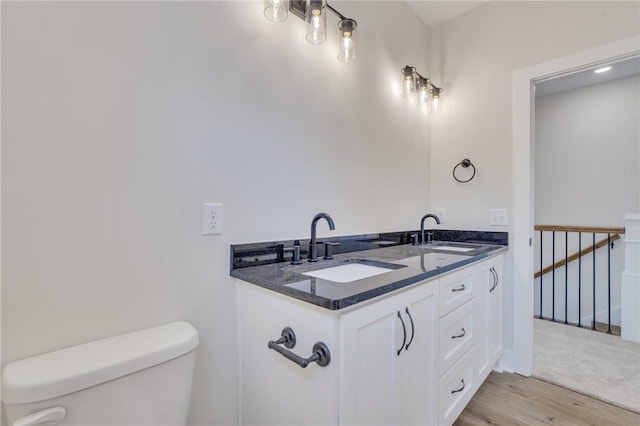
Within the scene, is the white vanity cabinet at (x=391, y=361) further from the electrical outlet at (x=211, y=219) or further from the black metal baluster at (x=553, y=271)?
the black metal baluster at (x=553, y=271)

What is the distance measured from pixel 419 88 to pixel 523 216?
1.15 metres

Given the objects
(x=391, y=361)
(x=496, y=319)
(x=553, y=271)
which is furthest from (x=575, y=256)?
(x=391, y=361)

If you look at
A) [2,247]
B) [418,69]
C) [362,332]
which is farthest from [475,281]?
[2,247]

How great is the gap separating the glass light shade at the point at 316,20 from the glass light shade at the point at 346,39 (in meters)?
0.14

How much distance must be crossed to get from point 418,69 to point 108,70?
6.99 feet

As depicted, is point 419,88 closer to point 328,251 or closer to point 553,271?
point 328,251

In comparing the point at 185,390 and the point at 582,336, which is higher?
the point at 185,390

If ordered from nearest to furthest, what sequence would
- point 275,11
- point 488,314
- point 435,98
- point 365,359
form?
point 365,359 → point 275,11 → point 488,314 → point 435,98

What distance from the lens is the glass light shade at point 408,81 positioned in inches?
81.1

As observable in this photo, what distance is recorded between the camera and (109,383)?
2.54 feet

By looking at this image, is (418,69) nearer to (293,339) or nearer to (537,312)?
(293,339)

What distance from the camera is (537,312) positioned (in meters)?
3.62

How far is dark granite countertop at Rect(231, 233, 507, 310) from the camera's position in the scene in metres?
0.86

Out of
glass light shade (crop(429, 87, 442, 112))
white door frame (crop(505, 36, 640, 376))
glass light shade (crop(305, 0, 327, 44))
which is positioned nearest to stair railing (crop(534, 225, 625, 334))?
white door frame (crop(505, 36, 640, 376))
